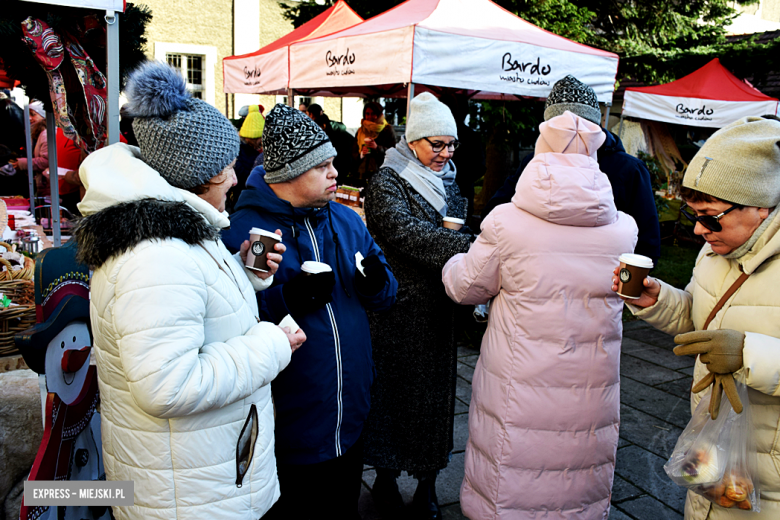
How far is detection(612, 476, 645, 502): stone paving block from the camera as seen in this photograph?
310 cm

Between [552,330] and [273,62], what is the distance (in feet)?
18.0

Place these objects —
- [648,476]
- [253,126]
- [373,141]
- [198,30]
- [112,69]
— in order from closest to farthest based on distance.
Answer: [112,69], [648,476], [253,126], [373,141], [198,30]

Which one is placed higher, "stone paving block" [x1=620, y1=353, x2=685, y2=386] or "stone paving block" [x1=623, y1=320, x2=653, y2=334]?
"stone paving block" [x1=620, y1=353, x2=685, y2=386]

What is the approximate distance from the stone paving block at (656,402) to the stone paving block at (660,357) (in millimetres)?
671

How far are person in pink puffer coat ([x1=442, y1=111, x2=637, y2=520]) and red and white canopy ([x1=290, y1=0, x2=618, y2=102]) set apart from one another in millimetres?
2525

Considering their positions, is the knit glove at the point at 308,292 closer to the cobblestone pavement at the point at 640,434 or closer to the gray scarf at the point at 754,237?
the gray scarf at the point at 754,237

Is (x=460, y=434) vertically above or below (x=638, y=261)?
below

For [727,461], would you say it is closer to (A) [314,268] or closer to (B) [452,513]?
(A) [314,268]

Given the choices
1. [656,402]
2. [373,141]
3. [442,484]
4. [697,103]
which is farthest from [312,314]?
[697,103]

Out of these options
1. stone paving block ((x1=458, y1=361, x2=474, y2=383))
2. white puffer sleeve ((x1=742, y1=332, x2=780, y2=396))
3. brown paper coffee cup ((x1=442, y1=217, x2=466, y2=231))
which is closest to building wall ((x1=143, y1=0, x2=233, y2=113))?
stone paving block ((x1=458, y1=361, x2=474, y2=383))

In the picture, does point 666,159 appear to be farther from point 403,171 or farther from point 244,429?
point 244,429

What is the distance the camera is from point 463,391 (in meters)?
4.34

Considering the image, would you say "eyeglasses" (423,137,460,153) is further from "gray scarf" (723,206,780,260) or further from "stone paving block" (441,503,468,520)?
"stone paving block" (441,503,468,520)

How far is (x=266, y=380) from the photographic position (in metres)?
1.50
